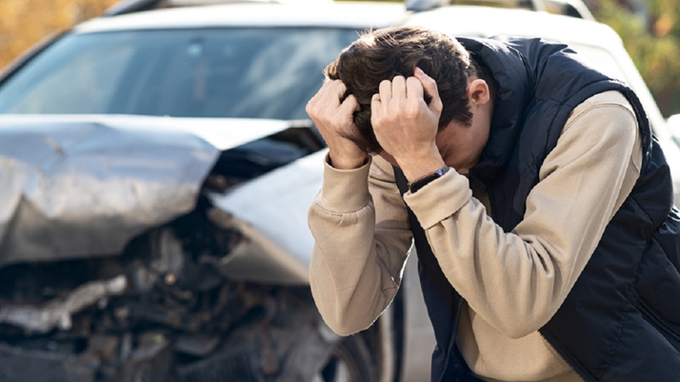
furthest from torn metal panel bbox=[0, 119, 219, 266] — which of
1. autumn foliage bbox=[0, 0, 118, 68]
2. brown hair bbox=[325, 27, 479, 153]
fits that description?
autumn foliage bbox=[0, 0, 118, 68]

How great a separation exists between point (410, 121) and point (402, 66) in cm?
13

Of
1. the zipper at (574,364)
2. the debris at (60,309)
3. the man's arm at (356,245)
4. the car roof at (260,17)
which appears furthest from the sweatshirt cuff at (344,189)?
the car roof at (260,17)

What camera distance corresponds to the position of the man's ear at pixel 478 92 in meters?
1.60

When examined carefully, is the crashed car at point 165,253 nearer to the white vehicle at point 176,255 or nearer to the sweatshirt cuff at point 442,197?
the white vehicle at point 176,255

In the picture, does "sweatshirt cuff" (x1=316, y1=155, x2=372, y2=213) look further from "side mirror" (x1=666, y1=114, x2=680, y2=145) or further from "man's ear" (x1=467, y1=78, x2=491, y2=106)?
"side mirror" (x1=666, y1=114, x2=680, y2=145)

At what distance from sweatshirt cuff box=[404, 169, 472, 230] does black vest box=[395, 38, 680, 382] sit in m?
0.17

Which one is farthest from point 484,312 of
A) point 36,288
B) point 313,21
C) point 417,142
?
point 313,21

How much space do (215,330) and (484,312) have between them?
5.30 ft

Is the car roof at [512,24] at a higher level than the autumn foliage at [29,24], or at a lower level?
higher

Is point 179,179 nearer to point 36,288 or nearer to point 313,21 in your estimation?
point 36,288

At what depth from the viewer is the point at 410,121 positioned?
1463 millimetres

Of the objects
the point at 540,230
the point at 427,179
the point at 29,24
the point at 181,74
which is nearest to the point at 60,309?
the point at 181,74

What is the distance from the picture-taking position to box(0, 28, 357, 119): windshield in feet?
11.4

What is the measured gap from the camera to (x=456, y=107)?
1.59 metres
